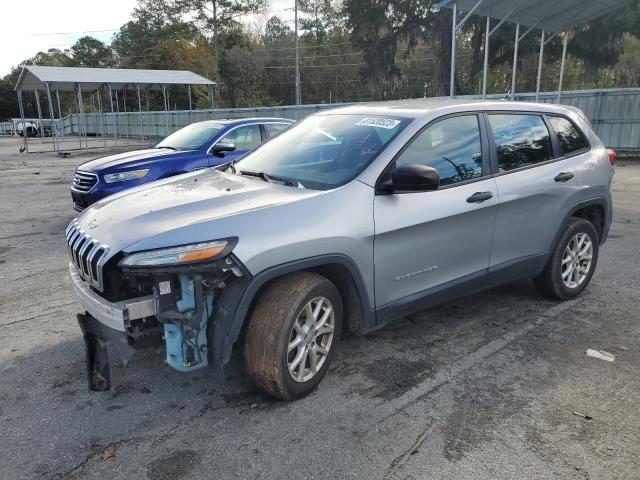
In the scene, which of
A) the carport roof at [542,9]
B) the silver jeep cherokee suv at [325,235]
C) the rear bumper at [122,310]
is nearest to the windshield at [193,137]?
the silver jeep cherokee suv at [325,235]

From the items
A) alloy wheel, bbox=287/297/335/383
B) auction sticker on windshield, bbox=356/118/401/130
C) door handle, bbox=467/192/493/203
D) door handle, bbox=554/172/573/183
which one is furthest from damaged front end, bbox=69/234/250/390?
door handle, bbox=554/172/573/183

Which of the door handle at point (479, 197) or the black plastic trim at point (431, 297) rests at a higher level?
the door handle at point (479, 197)

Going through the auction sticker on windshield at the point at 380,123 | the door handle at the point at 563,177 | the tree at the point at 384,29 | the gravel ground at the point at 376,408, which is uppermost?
the tree at the point at 384,29

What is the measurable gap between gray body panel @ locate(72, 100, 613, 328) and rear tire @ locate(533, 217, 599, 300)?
0.20 m

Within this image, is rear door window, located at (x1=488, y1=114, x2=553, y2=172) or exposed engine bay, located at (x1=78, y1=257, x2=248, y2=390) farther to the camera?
rear door window, located at (x1=488, y1=114, x2=553, y2=172)

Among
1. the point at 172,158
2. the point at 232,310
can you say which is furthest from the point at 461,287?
the point at 172,158

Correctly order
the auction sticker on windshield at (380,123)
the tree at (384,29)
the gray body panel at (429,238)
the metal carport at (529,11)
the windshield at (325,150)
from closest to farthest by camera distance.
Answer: the gray body panel at (429,238) < the windshield at (325,150) < the auction sticker on windshield at (380,123) < the metal carport at (529,11) < the tree at (384,29)

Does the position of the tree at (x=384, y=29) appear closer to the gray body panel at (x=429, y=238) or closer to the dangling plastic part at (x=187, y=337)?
the gray body panel at (x=429, y=238)

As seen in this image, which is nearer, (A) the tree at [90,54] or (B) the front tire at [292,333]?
(B) the front tire at [292,333]

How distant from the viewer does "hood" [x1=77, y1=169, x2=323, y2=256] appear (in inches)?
108

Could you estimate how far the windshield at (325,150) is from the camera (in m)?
3.41

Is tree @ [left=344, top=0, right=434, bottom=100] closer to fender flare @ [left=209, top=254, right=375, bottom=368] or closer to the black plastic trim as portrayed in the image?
the black plastic trim

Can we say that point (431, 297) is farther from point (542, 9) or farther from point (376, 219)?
point (542, 9)

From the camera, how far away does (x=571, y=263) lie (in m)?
4.67
